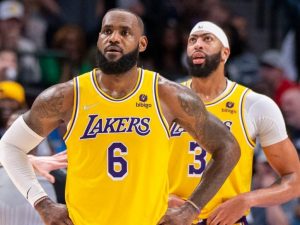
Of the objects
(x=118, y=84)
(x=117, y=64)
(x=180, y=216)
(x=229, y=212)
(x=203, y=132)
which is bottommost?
(x=229, y=212)

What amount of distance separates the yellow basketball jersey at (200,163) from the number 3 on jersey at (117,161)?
107cm

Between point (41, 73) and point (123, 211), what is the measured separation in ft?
19.7

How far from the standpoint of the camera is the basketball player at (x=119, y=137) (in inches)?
223

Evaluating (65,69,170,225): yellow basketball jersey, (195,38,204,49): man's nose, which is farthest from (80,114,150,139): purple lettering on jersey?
(195,38,204,49): man's nose

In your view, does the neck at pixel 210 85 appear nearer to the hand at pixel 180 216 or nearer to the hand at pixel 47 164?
the hand at pixel 47 164

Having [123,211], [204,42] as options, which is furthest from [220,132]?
[204,42]

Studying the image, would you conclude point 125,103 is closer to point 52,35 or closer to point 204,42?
point 204,42

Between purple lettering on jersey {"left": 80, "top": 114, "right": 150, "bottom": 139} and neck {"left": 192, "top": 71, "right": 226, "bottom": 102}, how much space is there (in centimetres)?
133

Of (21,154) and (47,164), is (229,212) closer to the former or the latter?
(47,164)

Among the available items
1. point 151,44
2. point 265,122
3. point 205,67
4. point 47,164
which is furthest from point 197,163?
point 151,44

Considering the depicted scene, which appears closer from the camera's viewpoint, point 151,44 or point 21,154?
point 21,154

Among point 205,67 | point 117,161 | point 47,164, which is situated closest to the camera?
point 117,161

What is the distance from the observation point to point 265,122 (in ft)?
22.1

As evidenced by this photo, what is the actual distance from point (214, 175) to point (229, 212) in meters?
0.71
